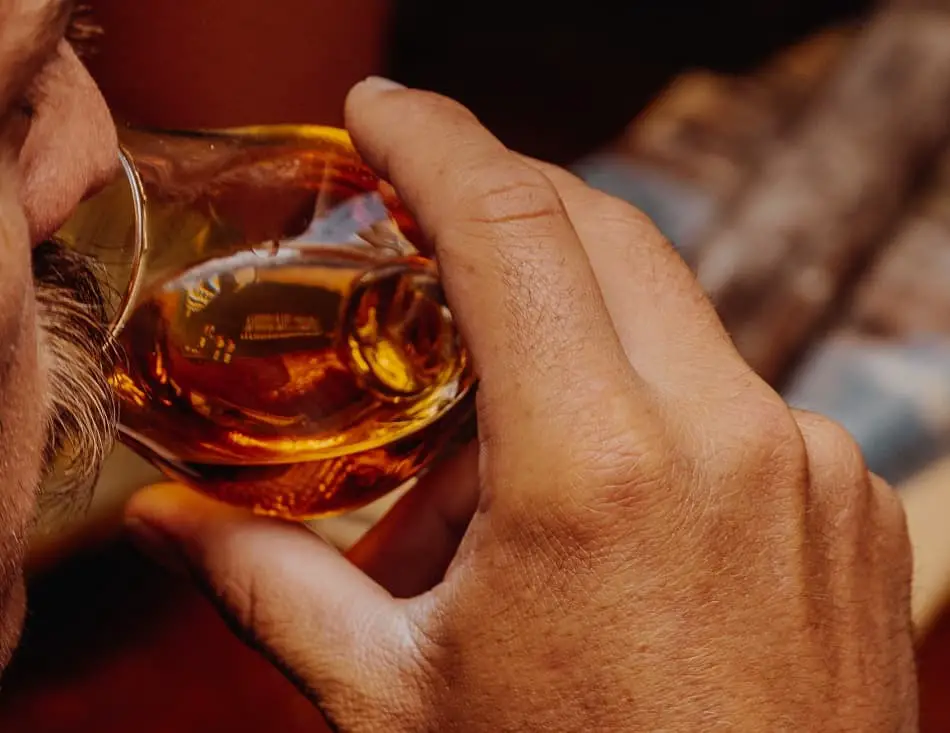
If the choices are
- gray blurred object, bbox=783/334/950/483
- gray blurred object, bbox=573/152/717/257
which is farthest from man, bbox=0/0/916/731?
gray blurred object, bbox=573/152/717/257

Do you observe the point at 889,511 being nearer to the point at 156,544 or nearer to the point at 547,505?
the point at 547,505

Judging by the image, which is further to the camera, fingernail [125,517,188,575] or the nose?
fingernail [125,517,188,575]

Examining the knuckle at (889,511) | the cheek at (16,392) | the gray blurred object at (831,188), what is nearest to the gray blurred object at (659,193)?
the gray blurred object at (831,188)

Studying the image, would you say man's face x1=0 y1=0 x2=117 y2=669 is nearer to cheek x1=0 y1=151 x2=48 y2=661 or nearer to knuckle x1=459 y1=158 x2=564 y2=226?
cheek x1=0 y1=151 x2=48 y2=661

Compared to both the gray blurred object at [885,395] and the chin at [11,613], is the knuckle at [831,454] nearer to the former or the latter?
the chin at [11,613]

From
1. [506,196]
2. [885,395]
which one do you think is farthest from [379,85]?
[885,395]

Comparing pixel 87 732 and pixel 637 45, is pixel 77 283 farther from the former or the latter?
Answer: pixel 637 45
